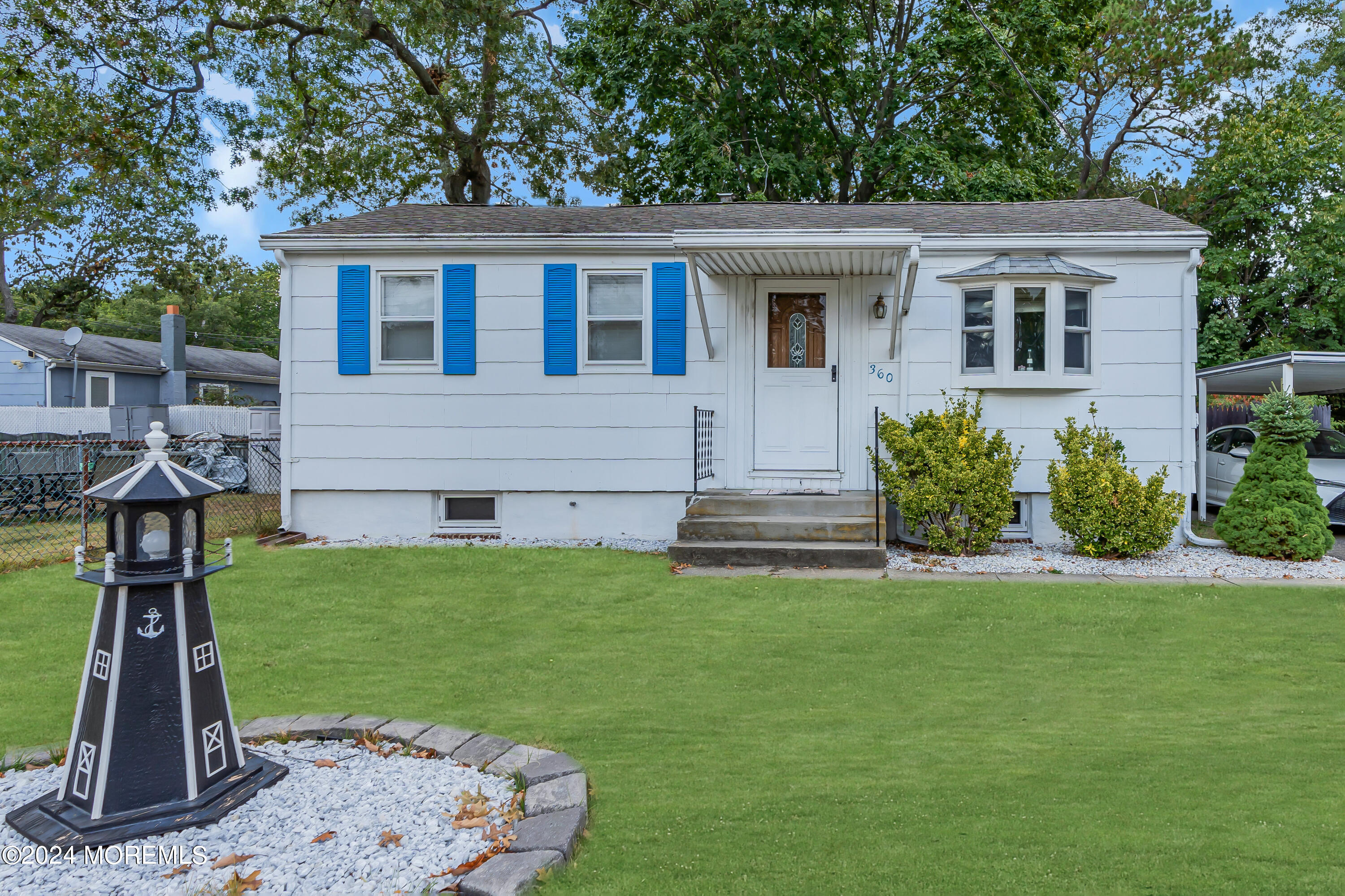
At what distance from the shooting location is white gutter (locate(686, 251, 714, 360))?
830 cm

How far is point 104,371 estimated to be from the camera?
20.2m

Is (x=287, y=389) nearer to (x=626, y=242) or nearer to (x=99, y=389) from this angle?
(x=626, y=242)

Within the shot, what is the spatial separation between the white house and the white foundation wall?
0.08 ft

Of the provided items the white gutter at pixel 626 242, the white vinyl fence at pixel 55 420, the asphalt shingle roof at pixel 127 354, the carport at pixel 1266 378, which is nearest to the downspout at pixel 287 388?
the white gutter at pixel 626 242

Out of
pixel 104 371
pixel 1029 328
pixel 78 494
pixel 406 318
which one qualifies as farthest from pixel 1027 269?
pixel 104 371

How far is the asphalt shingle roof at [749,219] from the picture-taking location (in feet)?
29.9

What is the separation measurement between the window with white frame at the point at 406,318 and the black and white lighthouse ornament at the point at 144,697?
6.55 meters

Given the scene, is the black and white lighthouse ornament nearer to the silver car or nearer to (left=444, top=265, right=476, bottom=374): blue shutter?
(left=444, top=265, right=476, bottom=374): blue shutter

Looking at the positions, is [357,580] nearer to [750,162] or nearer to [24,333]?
[750,162]

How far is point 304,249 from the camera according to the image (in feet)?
30.4

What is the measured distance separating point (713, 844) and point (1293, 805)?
217 centimetres

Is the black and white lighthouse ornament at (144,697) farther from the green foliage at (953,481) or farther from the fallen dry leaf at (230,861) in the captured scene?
the green foliage at (953,481)

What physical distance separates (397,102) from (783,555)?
16.2 meters

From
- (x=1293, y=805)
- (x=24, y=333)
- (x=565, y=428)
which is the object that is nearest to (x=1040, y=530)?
(x=565, y=428)
